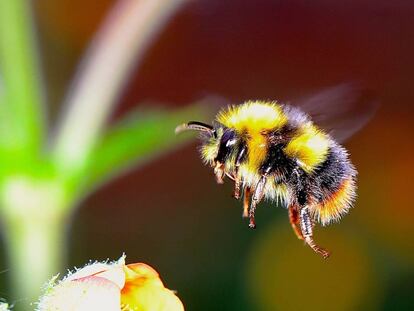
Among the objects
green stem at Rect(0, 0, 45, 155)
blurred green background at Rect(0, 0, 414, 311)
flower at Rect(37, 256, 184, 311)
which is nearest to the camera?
flower at Rect(37, 256, 184, 311)

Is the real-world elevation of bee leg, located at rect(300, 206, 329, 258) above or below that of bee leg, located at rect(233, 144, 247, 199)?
below

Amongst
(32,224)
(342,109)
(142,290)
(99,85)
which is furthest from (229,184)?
(142,290)

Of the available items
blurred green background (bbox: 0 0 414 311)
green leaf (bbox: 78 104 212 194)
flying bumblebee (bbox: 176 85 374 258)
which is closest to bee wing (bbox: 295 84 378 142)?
flying bumblebee (bbox: 176 85 374 258)

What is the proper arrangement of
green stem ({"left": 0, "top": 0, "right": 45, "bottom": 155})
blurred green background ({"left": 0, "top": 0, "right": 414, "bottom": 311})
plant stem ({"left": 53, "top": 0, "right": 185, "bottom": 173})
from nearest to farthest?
green stem ({"left": 0, "top": 0, "right": 45, "bottom": 155}) < plant stem ({"left": 53, "top": 0, "right": 185, "bottom": 173}) < blurred green background ({"left": 0, "top": 0, "right": 414, "bottom": 311})

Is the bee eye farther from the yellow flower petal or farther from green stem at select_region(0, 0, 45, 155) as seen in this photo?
green stem at select_region(0, 0, 45, 155)

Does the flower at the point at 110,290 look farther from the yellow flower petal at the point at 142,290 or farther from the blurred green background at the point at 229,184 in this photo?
the blurred green background at the point at 229,184

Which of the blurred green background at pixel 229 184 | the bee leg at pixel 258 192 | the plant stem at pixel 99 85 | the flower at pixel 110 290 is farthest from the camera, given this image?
the blurred green background at pixel 229 184

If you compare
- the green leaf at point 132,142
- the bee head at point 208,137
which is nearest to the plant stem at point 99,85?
the green leaf at point 132,142
